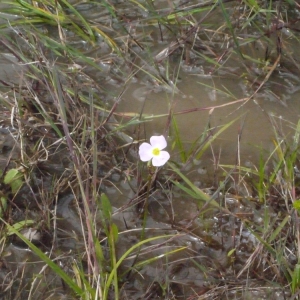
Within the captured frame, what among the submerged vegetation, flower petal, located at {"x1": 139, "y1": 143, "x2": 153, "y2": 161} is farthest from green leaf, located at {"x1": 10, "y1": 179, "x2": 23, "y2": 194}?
flower petal, located at {"x1": 139, "y1": 143, "x2": 153, "y2": 161}

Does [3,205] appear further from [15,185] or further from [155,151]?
[155,151]

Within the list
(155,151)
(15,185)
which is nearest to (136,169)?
(155,151)

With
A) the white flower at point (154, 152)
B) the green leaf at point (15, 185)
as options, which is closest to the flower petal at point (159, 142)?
the white flower at point (154, 152)

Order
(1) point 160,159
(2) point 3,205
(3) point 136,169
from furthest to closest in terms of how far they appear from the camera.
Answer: (3) point 136,169
(2) point 3,205
(1) point 160,159

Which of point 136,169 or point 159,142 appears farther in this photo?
point 136,169

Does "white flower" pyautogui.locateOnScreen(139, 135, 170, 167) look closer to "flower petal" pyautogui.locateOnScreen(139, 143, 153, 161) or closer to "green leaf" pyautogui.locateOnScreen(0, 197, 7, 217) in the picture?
"flower petal" pyautogui.locateOnScreen(139, 143, 153, 161)

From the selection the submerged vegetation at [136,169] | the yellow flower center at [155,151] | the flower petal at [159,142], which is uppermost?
the flower petal at [159,142]

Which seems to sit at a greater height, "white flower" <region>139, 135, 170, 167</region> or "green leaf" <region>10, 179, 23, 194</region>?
"white flower" <region>139, 135, 170, 167</region>

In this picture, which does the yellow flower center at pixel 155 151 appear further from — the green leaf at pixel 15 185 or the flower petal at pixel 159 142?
the green leaf at pixel 15 185

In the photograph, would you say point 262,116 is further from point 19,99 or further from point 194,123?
point 19,99
